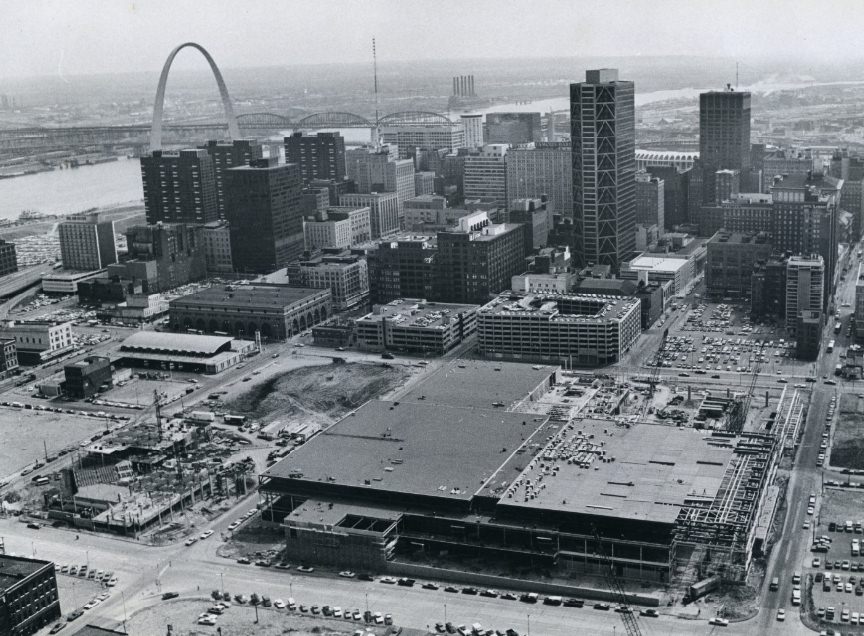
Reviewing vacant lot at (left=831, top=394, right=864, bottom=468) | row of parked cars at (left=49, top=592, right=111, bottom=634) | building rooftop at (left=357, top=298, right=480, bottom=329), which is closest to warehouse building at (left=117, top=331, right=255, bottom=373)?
building rooftop at (left=357, top=298, right=480, bottom=329)

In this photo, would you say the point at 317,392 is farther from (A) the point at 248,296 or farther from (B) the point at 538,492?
(B) the point at 538,492

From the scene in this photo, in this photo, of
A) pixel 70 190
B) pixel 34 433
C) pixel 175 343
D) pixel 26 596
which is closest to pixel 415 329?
pixel 175 343

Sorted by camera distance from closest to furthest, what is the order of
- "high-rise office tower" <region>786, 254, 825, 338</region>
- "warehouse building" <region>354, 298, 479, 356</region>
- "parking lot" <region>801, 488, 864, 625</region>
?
"parking lot" <region>801, 488, 864, 625</region> → "high-rise office tower" <region>786, 254, 825, 338</region> → "warehouse building" <region>354, 298, 479, 356</region>

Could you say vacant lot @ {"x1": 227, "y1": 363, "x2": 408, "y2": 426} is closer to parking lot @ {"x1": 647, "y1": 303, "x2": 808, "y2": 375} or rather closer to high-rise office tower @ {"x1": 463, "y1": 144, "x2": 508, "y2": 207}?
parking lot @ {"x1": 647, "y1": 303, "x2": 808, "y2": 375}

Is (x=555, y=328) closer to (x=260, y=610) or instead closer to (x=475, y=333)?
(x=475, y=333)

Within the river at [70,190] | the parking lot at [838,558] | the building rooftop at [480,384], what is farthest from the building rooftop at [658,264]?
the river at [70,190]
